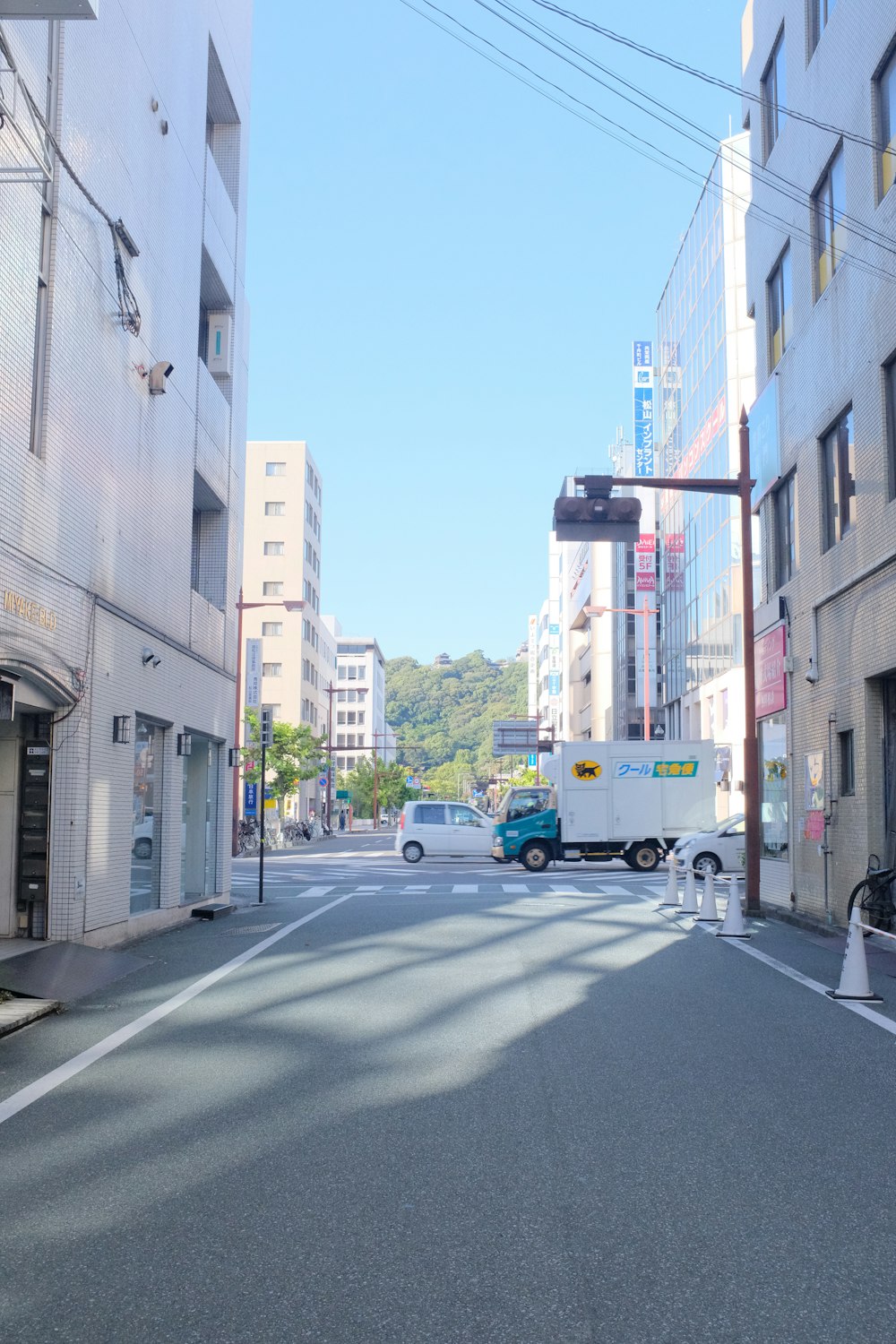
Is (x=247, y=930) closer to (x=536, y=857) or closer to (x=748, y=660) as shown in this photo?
(x=748, y=660)

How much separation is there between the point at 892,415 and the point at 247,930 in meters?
10.4

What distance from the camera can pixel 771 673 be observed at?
2100 cm

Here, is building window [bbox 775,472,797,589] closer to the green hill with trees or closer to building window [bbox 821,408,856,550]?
building window [bbox 821,408,856,550]

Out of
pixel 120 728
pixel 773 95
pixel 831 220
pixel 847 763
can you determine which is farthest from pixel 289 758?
pixel 120 728

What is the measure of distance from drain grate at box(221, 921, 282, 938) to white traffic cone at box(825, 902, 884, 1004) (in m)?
8.04

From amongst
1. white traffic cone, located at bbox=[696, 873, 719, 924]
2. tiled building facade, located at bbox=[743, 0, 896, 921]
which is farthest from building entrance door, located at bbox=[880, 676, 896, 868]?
white traffic cone, located at bbox=[696, 873, 719, 924]

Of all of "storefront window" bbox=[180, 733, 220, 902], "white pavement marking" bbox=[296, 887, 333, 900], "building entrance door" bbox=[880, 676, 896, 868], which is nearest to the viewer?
"building entrance door" bbox=[880, 676, 896, 868]

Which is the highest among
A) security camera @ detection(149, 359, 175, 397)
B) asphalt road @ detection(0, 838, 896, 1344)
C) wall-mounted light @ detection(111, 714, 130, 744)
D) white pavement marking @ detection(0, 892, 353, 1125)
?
security camera @ detection(149, 359, 175, 397)

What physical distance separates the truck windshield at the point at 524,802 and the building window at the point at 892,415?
66.4 feet

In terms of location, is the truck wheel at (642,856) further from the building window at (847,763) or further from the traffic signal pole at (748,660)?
the building window at (847,763)

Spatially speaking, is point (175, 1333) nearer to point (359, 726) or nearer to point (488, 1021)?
point (488, 1021)

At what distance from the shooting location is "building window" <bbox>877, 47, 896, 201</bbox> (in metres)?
15.1

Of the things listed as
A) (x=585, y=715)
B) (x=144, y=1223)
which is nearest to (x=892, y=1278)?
(x=144, y=1223)

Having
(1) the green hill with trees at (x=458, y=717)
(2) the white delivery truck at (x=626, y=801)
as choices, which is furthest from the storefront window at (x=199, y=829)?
(1) the green hill with trees at (x=458, y=717)
